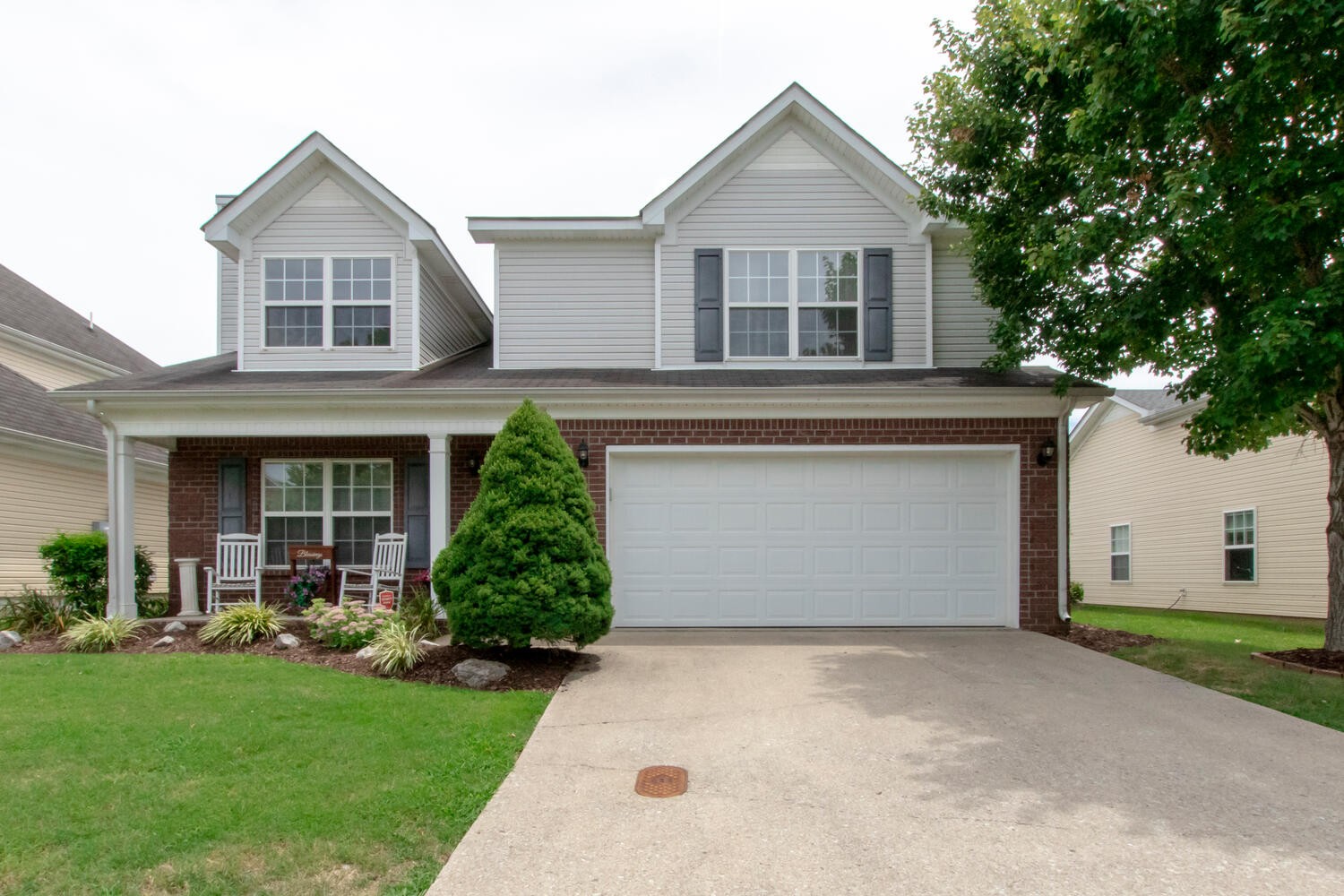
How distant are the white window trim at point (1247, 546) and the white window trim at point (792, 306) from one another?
9366mm

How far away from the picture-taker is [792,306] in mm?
11242

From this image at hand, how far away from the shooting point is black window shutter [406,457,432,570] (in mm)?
11594

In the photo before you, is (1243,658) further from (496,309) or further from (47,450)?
(47,450)

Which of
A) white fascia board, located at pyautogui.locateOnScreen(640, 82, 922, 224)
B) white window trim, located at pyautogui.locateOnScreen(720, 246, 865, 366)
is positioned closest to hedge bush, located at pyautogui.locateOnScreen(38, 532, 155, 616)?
white fascia board, located at pyautogui.locateOnScreen(640, 82, 922, 224)

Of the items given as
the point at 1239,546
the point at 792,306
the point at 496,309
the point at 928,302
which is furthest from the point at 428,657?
the point at 1239,546

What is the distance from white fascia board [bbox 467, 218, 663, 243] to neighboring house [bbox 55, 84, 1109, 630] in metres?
0.04

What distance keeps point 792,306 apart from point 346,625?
6695 millimetres

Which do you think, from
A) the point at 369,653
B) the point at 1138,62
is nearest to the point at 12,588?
the point at 369,653

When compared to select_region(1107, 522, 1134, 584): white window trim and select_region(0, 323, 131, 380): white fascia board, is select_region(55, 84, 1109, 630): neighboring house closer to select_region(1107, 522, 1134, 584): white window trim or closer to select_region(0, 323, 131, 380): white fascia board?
select_region(0, 323, 131, 380): white fascia board

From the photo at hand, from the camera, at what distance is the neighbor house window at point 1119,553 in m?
19.5

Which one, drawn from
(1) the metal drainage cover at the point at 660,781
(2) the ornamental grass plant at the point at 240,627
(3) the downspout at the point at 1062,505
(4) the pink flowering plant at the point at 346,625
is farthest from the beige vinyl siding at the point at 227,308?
(3) the downspout at the point at 1062,505

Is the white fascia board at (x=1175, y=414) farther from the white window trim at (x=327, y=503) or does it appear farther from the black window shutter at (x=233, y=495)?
the black window shutter at (x=233, y=495)

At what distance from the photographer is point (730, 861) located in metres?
3.87

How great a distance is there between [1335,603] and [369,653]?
969 centimetres
